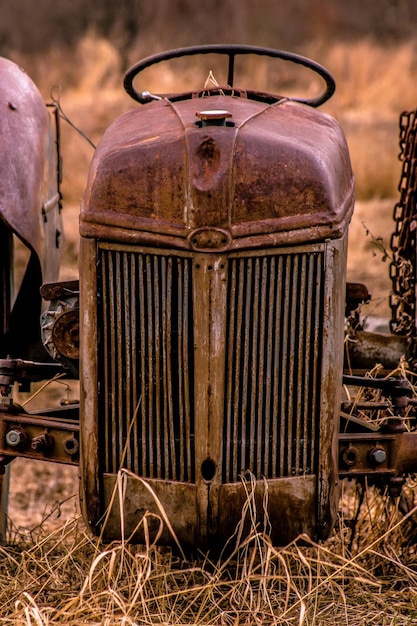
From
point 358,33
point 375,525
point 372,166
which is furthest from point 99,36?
point 375,525

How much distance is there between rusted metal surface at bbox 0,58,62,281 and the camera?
3.49 metres

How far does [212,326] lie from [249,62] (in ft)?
38.6

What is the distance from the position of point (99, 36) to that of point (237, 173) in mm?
13151

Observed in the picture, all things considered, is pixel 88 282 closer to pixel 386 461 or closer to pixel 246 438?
pixel 246 438

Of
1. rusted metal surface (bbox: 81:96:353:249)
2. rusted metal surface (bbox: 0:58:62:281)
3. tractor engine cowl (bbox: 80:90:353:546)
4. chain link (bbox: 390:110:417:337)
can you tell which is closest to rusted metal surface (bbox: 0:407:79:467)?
tractor engine cowl (bbox: 80:90:353:546)

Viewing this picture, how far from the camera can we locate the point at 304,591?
311 cm

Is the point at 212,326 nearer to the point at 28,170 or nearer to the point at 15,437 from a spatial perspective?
the point at 15,437

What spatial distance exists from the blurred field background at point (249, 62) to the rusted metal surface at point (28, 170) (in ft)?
10.5

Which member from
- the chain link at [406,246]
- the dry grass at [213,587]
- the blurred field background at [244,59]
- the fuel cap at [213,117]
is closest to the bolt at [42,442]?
the dry grass at [213,587]

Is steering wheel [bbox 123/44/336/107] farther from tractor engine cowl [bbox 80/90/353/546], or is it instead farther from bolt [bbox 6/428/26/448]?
bolt [bbox 6/428/26/448]

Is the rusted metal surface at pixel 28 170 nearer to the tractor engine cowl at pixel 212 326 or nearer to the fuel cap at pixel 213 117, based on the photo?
the tractor engine cowl at pixel 212 326

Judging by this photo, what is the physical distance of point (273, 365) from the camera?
8.79ft

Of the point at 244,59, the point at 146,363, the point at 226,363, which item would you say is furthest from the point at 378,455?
the point at 244,59

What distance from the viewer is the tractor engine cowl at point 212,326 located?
8.48 feet
